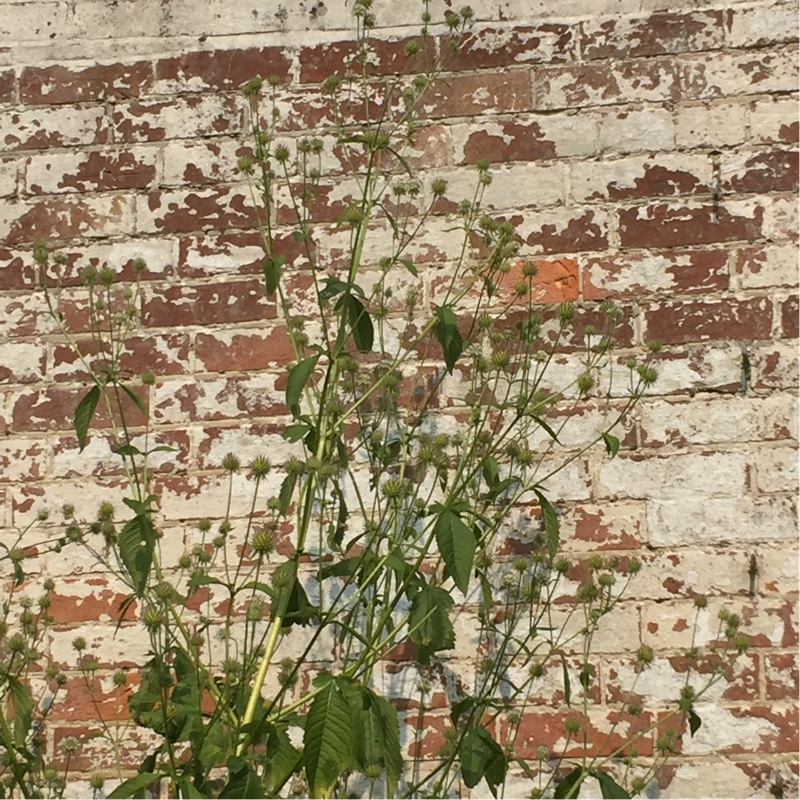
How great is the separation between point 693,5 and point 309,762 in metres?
2.00

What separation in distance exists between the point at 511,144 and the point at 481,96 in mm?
140

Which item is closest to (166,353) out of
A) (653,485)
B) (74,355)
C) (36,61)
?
(74,355)

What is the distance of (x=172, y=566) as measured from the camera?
278 centimetres

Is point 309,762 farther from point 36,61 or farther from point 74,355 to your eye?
point 36,61

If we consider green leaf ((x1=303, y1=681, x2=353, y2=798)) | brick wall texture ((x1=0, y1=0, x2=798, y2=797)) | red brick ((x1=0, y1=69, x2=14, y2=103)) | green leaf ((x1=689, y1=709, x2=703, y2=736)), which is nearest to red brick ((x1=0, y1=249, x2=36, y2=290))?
brick wall texture ((x1=0, y1=0, x2=798, y2=797))

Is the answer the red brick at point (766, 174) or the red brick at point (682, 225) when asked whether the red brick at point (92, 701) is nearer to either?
the red brick at point (682, 225)

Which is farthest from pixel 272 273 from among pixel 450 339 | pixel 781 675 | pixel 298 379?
pixel 781 675

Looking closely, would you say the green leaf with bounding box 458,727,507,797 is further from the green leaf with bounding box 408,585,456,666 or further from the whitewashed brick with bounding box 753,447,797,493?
the whitewashed brick with bounding box 753,447,797,493

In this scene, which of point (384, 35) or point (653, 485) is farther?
point (384, 35)

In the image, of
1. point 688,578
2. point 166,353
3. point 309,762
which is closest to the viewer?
point 309,762

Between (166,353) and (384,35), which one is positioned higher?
(384,35)

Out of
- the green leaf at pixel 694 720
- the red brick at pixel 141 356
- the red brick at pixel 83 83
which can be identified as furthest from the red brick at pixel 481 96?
the green leaf at pixel 694 720

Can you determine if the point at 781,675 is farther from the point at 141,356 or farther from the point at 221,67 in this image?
the point at 221,67

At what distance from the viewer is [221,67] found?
3.05 m
